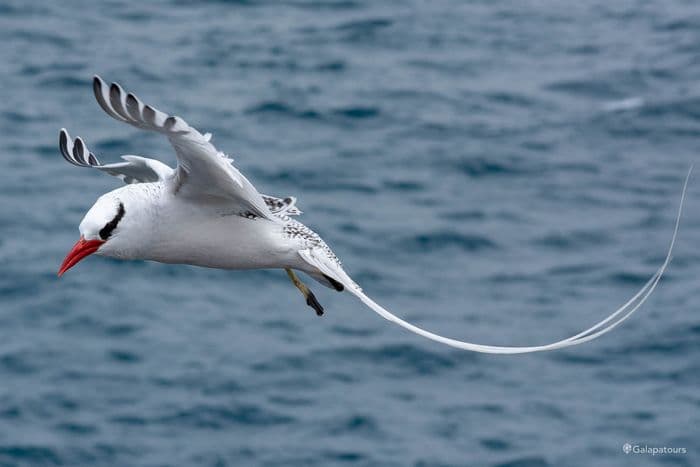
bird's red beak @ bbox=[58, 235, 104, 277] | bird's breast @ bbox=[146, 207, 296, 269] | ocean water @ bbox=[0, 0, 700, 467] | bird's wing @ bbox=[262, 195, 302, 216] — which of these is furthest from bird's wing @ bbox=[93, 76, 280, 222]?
ocean water @ bbox=[0, 0, 700, 467]

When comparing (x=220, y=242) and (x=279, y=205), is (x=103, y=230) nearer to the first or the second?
(x=220, y=242)

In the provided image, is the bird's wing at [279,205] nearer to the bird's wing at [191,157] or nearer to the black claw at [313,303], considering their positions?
the bird's wing at [191,157]

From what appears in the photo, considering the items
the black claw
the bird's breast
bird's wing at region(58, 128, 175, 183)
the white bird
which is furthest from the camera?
the black claw

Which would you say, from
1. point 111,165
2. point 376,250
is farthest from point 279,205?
point 376,250

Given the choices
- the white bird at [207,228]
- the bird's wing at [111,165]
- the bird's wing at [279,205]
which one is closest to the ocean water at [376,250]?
the bird's wing at [111,165]

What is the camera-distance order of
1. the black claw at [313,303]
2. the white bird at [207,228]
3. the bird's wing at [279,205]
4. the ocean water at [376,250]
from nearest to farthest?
the white bird at [207,228] < the bird's wing at [279,205] < the black claw at [313,303] < the ocean water at [376,250]

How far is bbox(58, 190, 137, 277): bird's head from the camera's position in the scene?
9.05 meters

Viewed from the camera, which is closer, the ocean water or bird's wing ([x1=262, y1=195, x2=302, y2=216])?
bird's wing ([x1=262, y1=195, x2=302, y2=216])

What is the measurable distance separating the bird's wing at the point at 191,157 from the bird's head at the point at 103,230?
1.26 ft

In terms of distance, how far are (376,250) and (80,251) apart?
17919 mm

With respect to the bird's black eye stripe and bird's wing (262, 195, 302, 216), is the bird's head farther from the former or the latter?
bird's wing (262, 195, 302, 216)

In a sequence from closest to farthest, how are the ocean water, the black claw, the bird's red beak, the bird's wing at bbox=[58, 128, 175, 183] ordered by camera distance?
the bird's red beak, the bird's wing at bbox=[58, 128, 175, 183], the black claw, the ocean water

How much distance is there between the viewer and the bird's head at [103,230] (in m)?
9.05

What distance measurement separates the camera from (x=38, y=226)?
86.5 feet
